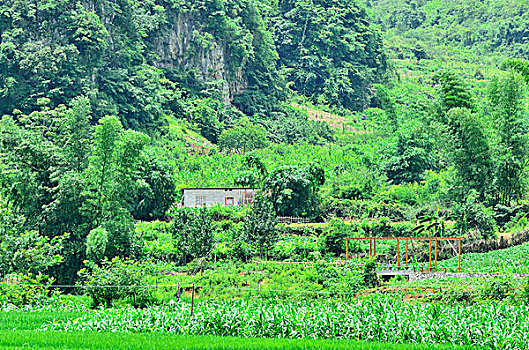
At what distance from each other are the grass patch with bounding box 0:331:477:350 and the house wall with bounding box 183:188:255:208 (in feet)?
108

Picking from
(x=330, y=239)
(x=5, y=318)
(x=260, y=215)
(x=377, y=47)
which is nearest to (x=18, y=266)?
(x=5, y=318)

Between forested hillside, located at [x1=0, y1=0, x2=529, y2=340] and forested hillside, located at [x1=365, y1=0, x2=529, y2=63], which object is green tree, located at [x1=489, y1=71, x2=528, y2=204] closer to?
forested hillside, located at [x1=0, y1=0, x2=529, y2=340]

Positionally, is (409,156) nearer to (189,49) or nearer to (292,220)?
(292,220)

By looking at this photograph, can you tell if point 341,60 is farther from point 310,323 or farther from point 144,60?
point 310,323

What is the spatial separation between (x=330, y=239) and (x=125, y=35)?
170ft

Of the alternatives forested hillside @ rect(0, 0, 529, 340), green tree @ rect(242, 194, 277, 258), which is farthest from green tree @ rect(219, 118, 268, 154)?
green tree @ rect(242, 194, 277, 258)

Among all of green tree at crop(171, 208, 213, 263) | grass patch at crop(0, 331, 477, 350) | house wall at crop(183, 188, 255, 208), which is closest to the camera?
grass patch at crop(0, 331, 477, 350)

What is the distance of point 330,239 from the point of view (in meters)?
35.4

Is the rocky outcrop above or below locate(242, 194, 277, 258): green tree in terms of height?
above

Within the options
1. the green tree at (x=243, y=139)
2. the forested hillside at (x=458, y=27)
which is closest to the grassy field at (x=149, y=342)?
the green tree at (x=243, y=139)

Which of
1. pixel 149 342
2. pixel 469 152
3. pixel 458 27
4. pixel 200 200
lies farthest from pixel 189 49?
pixel 458 27

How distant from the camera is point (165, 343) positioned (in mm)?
14664

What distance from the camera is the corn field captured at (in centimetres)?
1513

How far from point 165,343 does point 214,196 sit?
34.1 meters
